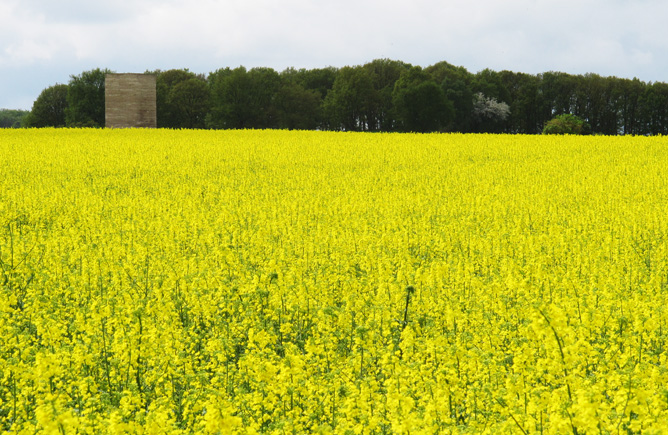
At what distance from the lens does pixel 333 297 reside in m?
9.24

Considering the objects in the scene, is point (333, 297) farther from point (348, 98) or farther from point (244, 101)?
point (348, 98)

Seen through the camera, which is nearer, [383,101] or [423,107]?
[423,107]

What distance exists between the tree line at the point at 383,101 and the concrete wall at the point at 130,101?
19.2 metres

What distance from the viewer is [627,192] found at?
18.6 meters

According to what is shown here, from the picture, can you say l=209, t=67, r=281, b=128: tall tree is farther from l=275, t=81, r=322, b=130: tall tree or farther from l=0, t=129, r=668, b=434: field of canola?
l=0, t=129, r=668, b=434: field of canola

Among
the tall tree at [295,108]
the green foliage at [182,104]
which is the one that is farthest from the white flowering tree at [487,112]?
the green foliage at [182,104]

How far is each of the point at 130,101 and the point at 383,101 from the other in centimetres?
3963

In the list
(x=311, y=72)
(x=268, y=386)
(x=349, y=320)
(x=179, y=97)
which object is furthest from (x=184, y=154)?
(x=311, y=72)

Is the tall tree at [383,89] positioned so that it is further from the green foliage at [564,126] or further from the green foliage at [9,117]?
the green foliage at [9,117]

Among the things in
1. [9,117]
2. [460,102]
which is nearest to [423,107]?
[460,102]

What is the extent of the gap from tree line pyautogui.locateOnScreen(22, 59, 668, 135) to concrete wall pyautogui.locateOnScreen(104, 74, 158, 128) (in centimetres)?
1925

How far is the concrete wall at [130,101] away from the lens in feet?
160

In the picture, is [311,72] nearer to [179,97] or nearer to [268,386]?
[179,97]

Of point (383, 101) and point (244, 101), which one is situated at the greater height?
point (383, 101)
